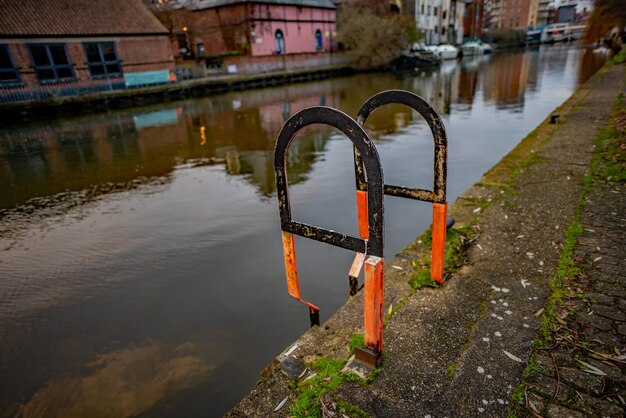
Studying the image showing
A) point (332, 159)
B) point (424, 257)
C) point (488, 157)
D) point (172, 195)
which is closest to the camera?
point (424, 257)

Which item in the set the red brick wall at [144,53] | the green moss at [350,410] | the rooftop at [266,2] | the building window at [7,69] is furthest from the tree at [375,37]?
the green moss at [350,410]

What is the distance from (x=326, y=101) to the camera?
1933 centimetres

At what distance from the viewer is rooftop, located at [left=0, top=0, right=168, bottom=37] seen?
62.7 feet

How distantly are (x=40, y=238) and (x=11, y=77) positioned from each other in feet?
62.5

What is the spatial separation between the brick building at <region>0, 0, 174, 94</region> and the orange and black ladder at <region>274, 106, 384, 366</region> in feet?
74.8

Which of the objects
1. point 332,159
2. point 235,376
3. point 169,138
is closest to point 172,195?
point 332,159

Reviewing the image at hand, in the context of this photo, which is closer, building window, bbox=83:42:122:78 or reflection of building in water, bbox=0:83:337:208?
reflection of building in water, bbox=0:83:337:208

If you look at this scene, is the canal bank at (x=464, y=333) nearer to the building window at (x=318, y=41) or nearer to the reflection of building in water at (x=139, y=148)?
the reflection of building in water at (x=139, y=148)

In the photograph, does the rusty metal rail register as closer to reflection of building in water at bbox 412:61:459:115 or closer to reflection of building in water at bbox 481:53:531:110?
reflection of building in water at bbox 412:61:459:115

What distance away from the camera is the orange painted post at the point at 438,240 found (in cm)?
305

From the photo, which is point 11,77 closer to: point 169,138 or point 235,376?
point 169,138

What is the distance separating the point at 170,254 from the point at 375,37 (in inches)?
1364

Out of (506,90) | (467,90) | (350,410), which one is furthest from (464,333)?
→ (467,90)

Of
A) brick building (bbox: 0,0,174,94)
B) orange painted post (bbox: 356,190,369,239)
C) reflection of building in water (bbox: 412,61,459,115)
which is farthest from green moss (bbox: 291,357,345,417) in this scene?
brick building (bbox: 0,0,174,94)
